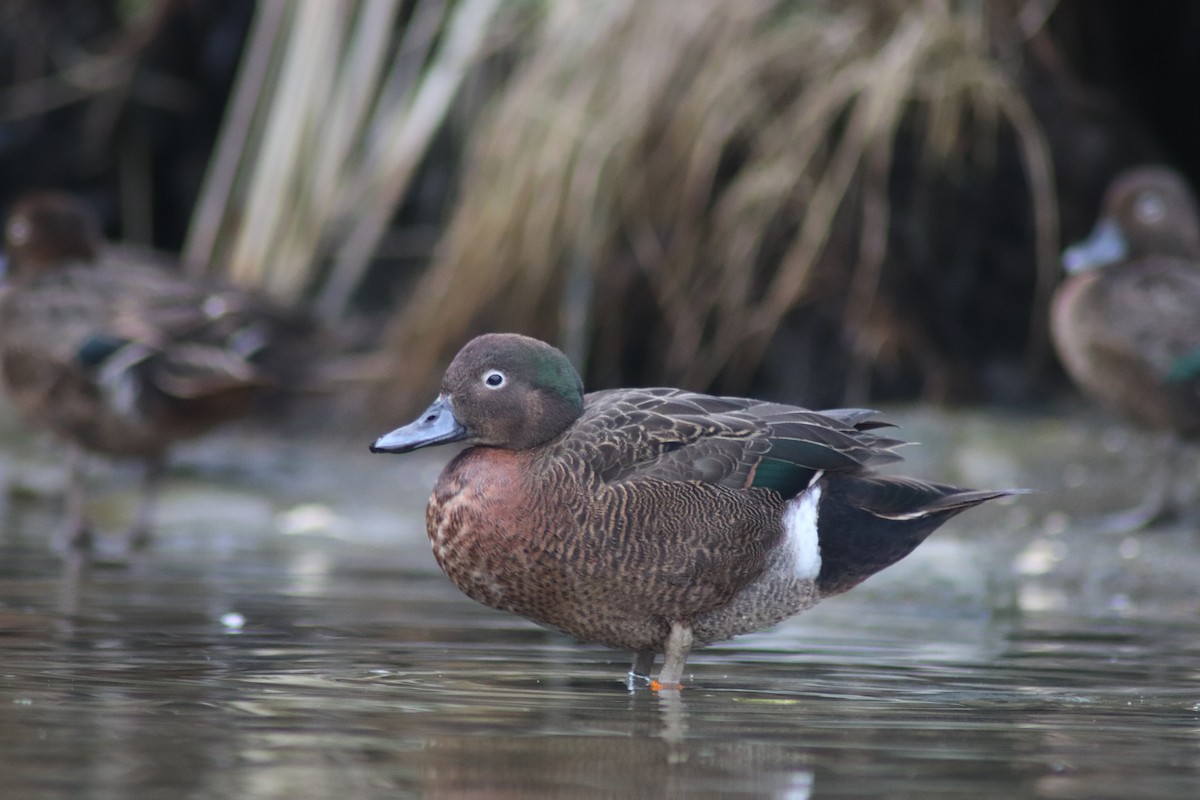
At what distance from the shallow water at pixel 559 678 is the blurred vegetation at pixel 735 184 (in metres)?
1.22

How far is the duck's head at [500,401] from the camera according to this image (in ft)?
14.2

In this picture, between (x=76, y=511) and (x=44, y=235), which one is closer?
(x=76, y=511)

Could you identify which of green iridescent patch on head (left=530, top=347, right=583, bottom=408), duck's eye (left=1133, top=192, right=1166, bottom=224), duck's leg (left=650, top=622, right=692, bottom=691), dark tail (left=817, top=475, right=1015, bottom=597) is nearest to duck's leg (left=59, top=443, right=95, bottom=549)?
green iridescent patch on head (left=530, top=347, right=583, bottom=408)

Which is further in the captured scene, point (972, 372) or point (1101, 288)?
point (972, 372)

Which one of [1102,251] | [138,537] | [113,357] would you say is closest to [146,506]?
[138,537]

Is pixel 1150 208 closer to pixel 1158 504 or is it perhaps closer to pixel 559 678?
pixel 1158 504

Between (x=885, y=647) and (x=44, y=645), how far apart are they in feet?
6.87

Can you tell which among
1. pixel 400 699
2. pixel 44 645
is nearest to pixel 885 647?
pixel 400 699

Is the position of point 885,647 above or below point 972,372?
below

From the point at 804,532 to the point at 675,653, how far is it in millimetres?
467

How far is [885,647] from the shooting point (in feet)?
15.7

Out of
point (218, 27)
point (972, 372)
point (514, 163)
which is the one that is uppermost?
point (218, 27)

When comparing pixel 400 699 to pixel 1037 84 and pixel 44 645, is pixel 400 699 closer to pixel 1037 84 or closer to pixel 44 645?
pixel 44 645

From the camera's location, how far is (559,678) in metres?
4.23
